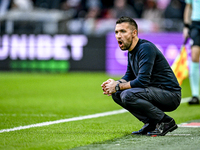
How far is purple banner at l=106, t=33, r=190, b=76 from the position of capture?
14.6 m

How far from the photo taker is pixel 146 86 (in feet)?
14.4

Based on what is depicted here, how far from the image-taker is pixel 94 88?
10703mm

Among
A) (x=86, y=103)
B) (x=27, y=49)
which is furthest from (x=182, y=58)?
(x=27, y=49)

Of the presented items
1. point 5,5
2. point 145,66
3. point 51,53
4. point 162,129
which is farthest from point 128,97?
point 5,5

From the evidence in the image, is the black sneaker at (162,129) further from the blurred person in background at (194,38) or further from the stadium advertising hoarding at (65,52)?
the stadium advertising hoarding at (65,52)

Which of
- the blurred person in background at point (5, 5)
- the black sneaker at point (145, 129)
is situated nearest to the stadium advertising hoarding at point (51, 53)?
the blurred person in background at point (5, 5)

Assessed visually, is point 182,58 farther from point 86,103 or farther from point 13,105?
point 13,105

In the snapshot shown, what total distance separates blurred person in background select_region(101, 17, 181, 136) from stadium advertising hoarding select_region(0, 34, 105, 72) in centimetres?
1068

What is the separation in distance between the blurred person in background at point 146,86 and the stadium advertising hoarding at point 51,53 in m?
10.7

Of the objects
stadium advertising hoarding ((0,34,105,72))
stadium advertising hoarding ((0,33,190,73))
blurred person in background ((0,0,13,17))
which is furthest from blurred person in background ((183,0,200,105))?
blurred person in background ((0,0,13,17))

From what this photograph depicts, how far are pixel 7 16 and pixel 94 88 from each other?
6644mm

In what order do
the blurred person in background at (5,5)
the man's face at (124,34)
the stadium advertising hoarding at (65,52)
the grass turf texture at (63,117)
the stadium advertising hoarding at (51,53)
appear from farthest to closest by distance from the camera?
the blurred person in background at (5,5) → the stadium advertising hoarding at (51,53) → the stadium advertising hoarding at (65,52) → the man's face at (124,34) → the grass turf texture at (63,117)

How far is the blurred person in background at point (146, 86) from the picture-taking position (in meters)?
4.34

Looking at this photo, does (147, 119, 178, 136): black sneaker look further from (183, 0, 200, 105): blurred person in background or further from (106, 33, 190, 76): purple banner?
(106, 33, 190, 76): purple banner
